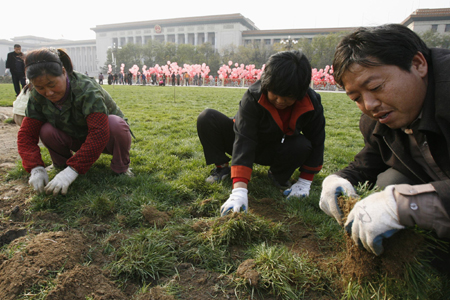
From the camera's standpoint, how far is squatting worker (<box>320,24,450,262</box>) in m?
1.23

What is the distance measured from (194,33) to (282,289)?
298ft

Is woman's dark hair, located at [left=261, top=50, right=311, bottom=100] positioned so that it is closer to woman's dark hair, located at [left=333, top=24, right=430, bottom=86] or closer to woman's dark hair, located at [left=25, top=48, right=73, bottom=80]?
woman's dark hair, located at [left=333, top=24, right=430, bottom=86]

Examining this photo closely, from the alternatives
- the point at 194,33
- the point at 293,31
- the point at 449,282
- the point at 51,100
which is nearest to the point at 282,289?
the point at 449,282

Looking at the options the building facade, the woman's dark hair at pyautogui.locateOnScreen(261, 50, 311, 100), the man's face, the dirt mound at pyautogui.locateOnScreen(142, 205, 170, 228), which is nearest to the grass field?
the dirt mound at pyautogui.locateOnScreen(142, 205, 170, 228)

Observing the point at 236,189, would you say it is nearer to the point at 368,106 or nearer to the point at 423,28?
the point at 368,106

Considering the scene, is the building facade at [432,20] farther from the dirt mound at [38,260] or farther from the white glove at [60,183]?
the dirt mound at [38,260]

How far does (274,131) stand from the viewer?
8.85 ft

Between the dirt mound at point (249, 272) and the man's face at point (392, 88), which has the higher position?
the man's face at point (392, 88)

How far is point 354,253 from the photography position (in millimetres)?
1537

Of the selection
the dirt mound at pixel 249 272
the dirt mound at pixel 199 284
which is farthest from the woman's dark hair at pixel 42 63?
the dirt mound at pixel 249 272

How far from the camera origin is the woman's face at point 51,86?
2418mm

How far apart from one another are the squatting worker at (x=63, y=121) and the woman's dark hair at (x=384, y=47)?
216cm

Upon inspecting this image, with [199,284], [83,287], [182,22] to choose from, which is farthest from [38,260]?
[182,22]

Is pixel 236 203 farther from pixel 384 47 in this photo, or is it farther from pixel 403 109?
pixel 384 47
